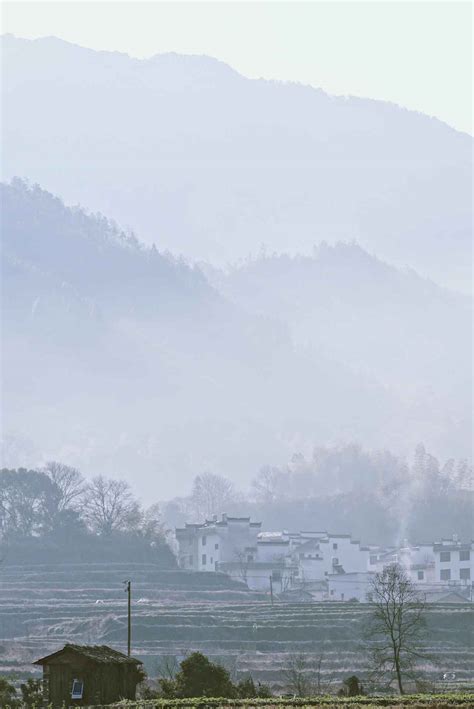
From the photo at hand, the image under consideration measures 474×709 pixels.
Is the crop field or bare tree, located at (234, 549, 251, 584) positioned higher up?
bare tree, located at (234, 549, 251, 584)

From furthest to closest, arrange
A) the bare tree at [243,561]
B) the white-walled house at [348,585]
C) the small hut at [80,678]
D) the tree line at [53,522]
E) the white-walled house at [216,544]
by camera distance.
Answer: the white-walled house at [216,544] < the tree line at [53,522] < the bare tree at [243,561] < the white-walled house at [348,585] < the small hut at [80,678]

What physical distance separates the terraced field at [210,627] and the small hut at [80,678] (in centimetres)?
4130

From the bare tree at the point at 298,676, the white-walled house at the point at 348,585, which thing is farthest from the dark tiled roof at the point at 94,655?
the white-walled house at the point at 348,585

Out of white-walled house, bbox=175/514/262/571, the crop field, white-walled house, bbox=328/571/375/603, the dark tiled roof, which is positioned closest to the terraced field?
white-walled house, bbox=328/571/375/603

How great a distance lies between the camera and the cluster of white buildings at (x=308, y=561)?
176m

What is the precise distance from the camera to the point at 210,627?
12688cm

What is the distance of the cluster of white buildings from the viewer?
17562cm

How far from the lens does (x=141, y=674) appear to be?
206 ft

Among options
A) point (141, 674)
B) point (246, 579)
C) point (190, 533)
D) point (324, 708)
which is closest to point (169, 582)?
point (246, 579)

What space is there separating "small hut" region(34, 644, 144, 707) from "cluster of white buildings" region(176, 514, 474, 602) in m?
105

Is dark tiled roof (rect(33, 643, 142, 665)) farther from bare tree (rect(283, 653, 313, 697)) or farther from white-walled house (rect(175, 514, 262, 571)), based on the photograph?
white-walled house (rect(175, 514, 262, 571))

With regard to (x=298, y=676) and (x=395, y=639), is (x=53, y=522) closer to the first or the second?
(x=298, y=676)

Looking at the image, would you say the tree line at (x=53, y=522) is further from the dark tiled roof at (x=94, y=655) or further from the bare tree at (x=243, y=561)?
the dark tiled roof at (x=94, y=655)

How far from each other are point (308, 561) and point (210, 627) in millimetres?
60828
